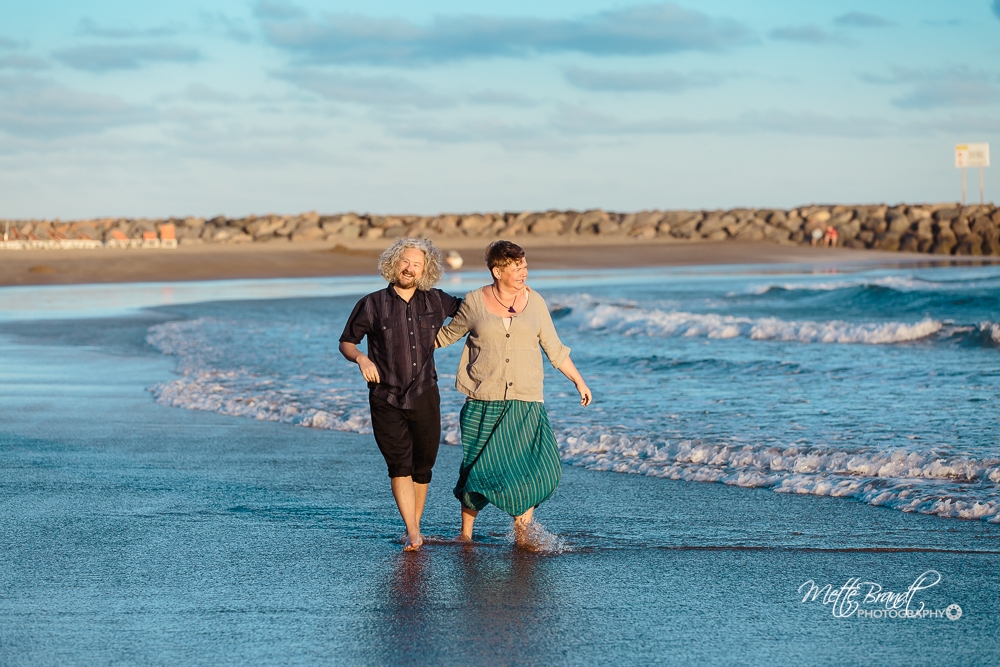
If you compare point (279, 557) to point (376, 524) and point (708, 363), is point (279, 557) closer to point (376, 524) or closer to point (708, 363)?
point (376, 524)

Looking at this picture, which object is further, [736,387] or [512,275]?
[736,387]

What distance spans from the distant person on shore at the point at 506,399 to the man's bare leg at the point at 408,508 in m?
0.23

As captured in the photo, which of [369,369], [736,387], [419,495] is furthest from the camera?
[736,387]

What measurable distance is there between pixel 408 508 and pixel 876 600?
2070 millimetres

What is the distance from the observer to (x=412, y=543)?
199 inches

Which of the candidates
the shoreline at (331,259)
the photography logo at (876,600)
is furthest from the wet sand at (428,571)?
the shoreline at (331,259)

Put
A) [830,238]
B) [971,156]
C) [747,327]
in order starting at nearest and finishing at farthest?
[747,327] → [830,238] → [971,156]

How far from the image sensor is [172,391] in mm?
9961

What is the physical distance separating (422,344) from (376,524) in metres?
1.02

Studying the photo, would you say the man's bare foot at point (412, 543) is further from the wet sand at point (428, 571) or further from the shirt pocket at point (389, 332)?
the shirt pocket at point (389, 332)

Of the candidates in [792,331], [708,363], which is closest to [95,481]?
[708,363]

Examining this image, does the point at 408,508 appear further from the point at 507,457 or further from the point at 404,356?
the point at 404,356

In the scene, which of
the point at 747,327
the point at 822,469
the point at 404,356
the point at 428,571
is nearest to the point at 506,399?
the point at 404,356

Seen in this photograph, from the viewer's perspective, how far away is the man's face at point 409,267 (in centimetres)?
508
